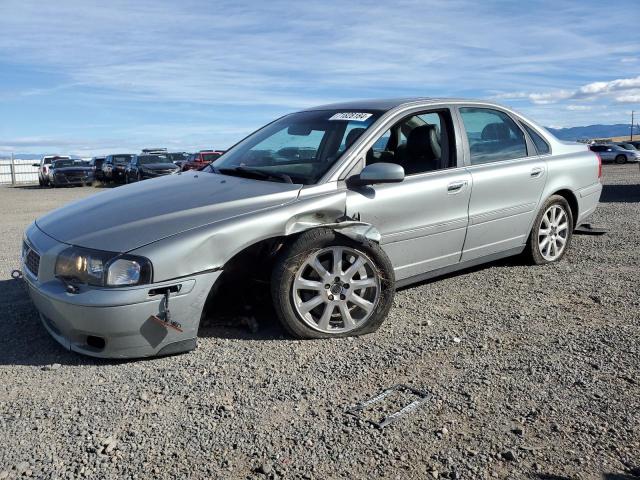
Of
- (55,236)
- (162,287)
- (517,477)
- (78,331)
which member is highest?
(55,236)

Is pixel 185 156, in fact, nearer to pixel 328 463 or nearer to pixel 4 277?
pixel 4 277

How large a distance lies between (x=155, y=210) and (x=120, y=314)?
773 millimetres

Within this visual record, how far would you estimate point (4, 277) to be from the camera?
6074 millimetres

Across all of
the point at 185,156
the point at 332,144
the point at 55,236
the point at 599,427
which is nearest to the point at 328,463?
the point at 599,427

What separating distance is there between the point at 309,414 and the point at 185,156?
3409 centimetres

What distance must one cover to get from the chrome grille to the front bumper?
0.12m

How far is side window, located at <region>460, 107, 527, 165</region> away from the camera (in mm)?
5195

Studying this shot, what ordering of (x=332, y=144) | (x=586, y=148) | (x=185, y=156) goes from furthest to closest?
(x=185, y=156) → (x=586, y=148) → (x=332, y=144)

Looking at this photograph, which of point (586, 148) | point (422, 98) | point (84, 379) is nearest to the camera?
point (84, 379)

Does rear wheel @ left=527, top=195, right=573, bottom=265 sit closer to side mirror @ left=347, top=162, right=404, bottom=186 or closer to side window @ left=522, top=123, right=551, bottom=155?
side window @ left=522, top=123, right=551, bottom=155

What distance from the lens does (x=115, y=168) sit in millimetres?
31578

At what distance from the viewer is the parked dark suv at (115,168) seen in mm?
31531

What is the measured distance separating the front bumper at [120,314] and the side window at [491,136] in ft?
8.65

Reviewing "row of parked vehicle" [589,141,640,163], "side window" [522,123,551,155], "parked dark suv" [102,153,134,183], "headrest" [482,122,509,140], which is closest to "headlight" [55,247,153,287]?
"headrest" [482,122,509,140]
